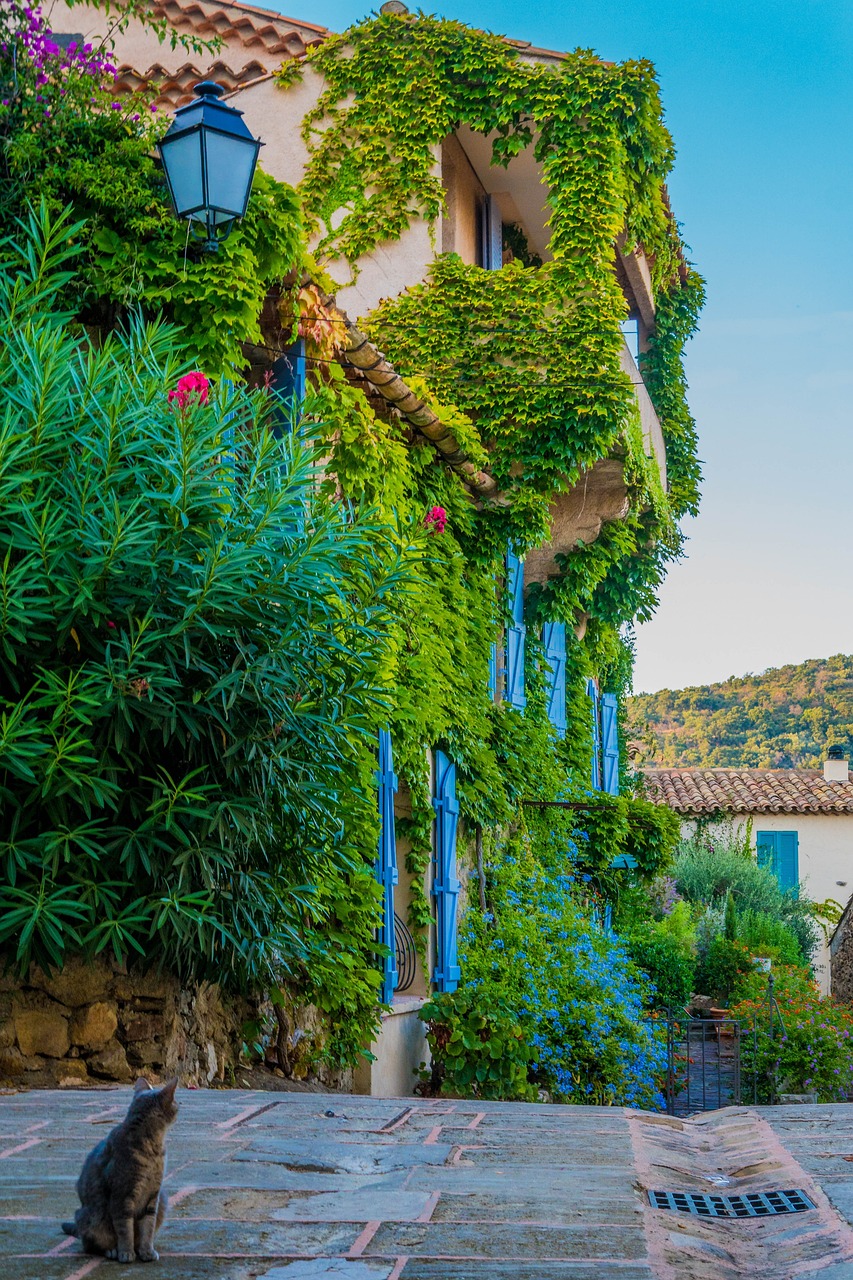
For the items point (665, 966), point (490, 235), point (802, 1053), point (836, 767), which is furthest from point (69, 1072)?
→ point (836, 767)

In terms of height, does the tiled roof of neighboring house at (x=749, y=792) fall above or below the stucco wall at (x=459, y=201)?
below

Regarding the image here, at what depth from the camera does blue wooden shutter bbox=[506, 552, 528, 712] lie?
11.5 m

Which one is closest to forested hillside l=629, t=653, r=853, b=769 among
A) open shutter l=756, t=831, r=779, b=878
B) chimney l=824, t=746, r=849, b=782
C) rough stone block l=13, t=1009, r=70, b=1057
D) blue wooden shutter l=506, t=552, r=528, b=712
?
chimney l=824, t=746, r=849, b=782

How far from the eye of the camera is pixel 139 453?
16.6ft

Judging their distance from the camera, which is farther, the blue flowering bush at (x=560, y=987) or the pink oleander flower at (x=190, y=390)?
the blue flowering bush at (x=560, y=987)

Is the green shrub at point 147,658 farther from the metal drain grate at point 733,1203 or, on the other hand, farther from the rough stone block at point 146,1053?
the metal drain grate at point 733,1203

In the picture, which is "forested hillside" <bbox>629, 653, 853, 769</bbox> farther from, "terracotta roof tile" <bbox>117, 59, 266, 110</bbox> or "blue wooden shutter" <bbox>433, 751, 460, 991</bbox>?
"blue wooden shutter" <bbox>433, 751, 460, 991</bbox>

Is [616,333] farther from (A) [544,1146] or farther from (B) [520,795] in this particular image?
(A) [544,1146]

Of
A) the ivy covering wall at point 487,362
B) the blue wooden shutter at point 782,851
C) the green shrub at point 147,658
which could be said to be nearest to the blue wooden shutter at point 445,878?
the ivy covering wall at point 487,362

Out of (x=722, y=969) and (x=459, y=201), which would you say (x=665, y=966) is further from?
(x=459, y=201)

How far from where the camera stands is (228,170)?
19.9 ft

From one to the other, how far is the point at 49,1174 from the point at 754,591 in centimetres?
3459

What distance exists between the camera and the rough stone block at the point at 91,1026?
5.14 meters

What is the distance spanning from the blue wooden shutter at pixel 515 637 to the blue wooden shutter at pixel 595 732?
10.2 ft
